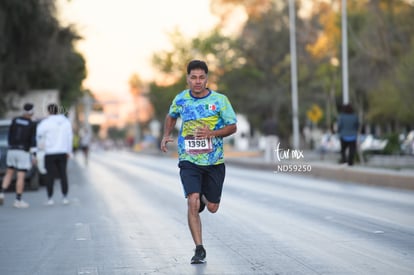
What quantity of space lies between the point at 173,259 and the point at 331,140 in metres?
42.4

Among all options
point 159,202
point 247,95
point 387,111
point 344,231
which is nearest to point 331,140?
point 247,95

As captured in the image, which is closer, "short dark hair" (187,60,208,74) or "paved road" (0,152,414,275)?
"paved road" (0,152,414,275)

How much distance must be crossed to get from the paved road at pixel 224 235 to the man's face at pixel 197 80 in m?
1.61

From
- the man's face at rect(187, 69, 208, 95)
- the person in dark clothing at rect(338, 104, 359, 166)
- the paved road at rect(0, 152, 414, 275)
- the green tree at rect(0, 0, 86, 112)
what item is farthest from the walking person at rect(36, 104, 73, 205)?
the green tree at rect(0, 0, 86, 112)

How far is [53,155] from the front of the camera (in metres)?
16.4

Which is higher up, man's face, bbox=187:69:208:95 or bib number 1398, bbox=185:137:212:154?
man's face, bbox=187:69:208:95

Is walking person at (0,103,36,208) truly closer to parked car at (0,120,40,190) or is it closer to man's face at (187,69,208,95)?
parked car at (0,120,40,190)

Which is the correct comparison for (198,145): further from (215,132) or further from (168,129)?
(168,129)

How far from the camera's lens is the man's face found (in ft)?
28.3

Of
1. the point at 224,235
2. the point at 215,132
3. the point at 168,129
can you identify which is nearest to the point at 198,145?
the point at 215,132

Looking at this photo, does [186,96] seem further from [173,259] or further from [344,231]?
[344,231]

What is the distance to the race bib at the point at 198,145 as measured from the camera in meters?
8.62

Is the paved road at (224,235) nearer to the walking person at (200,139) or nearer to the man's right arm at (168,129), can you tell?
the walking person at (200,139)

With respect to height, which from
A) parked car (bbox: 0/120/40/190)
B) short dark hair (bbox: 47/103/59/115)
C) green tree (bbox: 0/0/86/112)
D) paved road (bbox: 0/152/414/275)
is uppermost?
green tree (bbox: 0/0/86/112)
